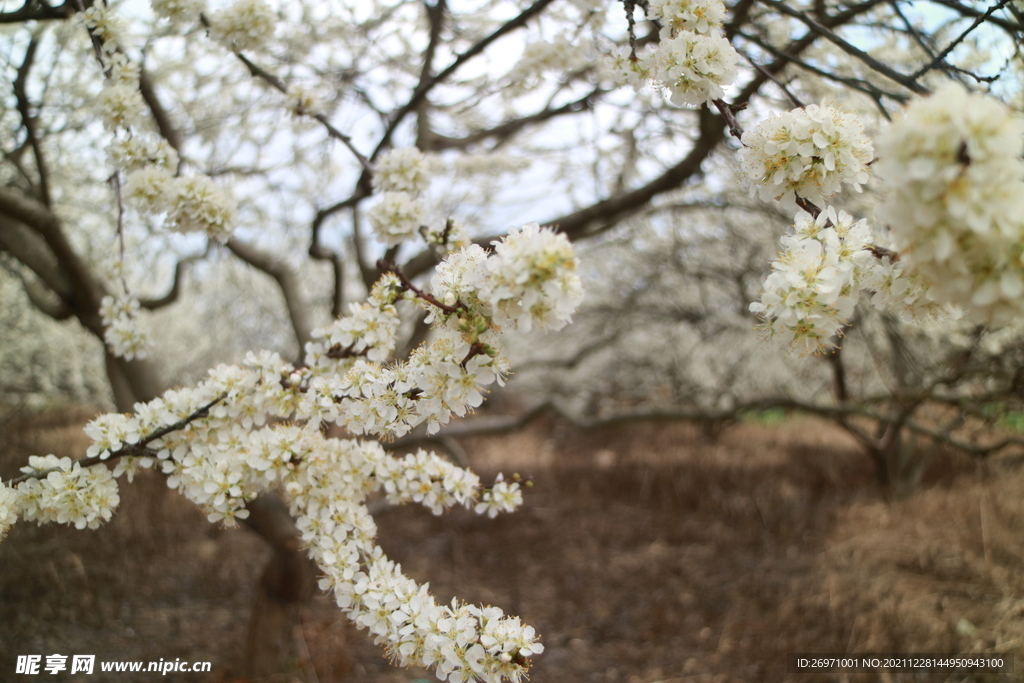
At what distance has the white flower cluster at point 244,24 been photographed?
1.96m

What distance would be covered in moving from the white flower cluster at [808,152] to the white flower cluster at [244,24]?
5.69 ft

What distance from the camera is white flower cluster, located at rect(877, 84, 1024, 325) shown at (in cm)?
74

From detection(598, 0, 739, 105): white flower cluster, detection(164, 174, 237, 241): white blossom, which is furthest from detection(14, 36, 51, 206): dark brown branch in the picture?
detection(598, 0, 739, 105): white flower cluster

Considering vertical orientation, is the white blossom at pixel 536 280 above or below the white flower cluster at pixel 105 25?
below

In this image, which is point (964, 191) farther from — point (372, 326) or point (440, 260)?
point (440, 260)

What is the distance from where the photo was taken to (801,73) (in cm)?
342

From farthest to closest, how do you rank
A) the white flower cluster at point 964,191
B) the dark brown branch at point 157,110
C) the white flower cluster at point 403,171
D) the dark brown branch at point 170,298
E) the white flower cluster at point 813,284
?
the dark brown branch at point 170,298, the dark brown branch at point 157,110, the white flower cluster at point 403,171, the white flower cluster at point 813,284, the white flower cluster at point 964,191

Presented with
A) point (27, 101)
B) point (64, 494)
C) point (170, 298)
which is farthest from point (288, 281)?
point (64, 494)

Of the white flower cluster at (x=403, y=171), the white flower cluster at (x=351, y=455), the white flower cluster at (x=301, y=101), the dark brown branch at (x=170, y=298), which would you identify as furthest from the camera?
the dark brown branch at (x=170, y=298)

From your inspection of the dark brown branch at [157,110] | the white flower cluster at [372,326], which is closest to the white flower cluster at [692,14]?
the white flower cluster at [372,326]

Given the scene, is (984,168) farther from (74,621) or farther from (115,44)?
(74,621)

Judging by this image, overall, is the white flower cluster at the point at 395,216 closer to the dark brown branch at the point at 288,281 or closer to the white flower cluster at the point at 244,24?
the white flower cluster at the point at 244,24

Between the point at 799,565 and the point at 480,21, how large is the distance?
4.57 meters

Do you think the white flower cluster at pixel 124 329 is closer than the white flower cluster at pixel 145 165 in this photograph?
No
